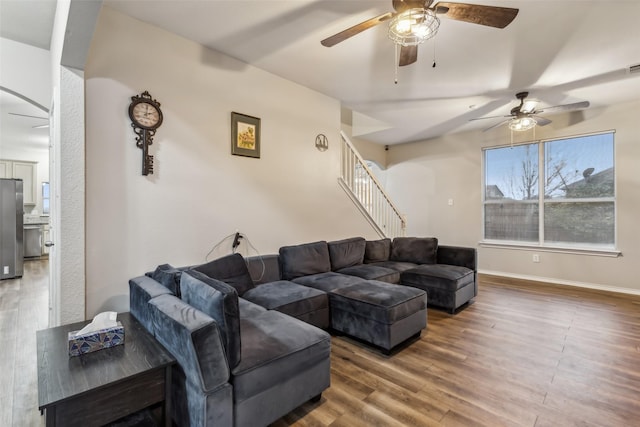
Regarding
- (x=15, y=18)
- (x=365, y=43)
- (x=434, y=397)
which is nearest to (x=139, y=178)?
(x=15, y=18)

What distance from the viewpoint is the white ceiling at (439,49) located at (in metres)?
2.35

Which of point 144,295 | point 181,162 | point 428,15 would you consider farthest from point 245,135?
point 428,15

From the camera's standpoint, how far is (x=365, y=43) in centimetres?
280

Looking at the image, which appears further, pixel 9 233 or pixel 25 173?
pixel 25 173

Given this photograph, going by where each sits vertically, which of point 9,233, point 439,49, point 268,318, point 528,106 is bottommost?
point 268,318

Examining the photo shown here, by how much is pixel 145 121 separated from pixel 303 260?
7.00ft

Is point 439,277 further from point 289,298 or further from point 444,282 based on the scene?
point 289,298

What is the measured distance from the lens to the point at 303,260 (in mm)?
3537

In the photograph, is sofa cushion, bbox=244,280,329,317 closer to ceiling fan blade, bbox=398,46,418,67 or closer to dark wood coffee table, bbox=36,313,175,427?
dark wood coffee table, bbox=36,313,175,427

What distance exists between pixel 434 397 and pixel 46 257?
30.5 feet

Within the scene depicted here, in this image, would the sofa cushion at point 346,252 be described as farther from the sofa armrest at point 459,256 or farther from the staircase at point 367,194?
the sofa armrest at point 459,256

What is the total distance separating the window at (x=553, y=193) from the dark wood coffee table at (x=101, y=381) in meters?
5.89

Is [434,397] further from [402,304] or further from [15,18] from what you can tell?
[15,18]

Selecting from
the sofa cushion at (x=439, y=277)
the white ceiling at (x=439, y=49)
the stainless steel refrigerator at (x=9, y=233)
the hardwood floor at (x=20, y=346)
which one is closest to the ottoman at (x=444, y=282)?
the sofa cushion at (x=439, y=277)
